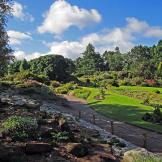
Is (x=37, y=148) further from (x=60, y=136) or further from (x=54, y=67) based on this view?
(x=54, y=67)

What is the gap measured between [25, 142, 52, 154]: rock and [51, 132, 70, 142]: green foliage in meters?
1.82

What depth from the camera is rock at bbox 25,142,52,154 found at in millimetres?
17109

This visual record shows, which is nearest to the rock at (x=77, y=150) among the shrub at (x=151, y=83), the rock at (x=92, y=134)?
the rock at (x=92, y=134)

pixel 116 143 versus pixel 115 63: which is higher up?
pixel 115 63

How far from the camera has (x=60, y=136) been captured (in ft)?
65.4

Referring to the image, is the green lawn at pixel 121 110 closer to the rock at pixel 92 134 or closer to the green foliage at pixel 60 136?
the rock at pixel 92 134

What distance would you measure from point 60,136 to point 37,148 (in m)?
2.81

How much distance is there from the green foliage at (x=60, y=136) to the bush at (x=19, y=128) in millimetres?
1069

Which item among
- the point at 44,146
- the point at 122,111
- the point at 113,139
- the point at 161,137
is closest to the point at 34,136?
the point at 44,146

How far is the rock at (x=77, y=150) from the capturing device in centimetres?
1803

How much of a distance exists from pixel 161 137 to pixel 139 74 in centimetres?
6119

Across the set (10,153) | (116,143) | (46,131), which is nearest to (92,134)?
(116,143)

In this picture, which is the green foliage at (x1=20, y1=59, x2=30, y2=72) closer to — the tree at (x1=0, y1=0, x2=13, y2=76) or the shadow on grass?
the shadow on grass

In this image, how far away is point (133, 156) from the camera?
17.2 m
